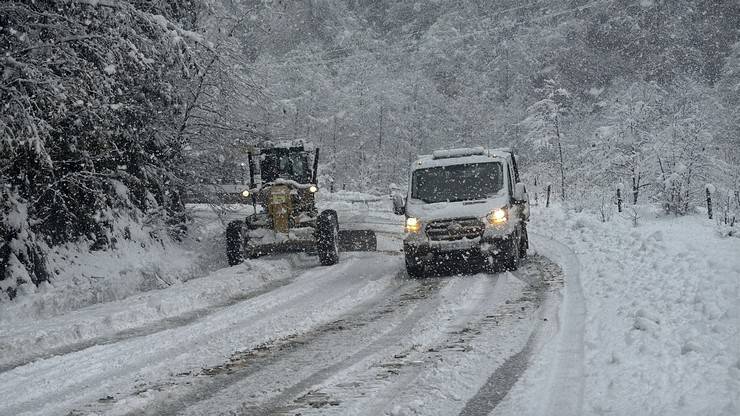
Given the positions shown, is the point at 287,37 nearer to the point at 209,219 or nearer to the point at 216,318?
the point at 209,219

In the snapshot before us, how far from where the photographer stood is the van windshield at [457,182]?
11609 mm

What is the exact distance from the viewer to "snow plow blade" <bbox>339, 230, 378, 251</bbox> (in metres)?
15.4

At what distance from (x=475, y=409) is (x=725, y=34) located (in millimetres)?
65335

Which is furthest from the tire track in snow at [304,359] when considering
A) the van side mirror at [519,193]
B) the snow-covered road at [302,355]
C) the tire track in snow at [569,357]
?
the van side mirror at [519,193]

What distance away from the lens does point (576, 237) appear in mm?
15477

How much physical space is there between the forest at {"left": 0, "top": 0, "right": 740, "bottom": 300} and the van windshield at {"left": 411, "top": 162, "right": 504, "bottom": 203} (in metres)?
4.69

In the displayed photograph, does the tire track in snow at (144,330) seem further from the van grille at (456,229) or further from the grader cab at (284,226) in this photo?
the van grille at (456,229)

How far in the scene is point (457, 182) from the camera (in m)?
11.8

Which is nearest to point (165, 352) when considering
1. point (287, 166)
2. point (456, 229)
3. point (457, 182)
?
point (456, 229)

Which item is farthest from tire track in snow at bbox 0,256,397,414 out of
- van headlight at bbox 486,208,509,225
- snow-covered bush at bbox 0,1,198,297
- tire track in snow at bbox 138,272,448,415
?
snow-covered bush at bbox 0,1,198,297

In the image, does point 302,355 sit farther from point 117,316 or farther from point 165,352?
point 117,316

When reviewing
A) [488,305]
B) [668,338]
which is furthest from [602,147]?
[668,338]

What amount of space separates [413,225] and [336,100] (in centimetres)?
6063

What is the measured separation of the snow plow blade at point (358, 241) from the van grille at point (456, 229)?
472cm
